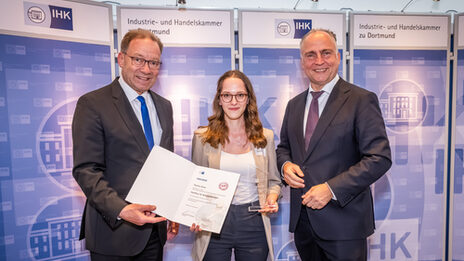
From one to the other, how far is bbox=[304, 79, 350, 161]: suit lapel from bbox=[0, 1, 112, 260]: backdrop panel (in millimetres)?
2674

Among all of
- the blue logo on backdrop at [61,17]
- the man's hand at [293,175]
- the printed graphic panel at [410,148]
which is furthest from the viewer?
the printed graphic panel at [410,148]

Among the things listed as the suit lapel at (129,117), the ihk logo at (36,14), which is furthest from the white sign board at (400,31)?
the ihk logo at (36,14)

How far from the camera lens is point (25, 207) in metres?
3.11

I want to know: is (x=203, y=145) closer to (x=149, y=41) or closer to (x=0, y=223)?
(x=149, y=41)

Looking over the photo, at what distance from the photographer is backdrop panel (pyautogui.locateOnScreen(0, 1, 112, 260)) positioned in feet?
9.84

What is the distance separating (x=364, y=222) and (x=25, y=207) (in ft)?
11.2

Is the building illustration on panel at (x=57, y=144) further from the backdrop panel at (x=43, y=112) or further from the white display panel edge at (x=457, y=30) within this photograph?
the white display panel edge at (x=457, y=30)

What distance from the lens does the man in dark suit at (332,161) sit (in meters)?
1.91

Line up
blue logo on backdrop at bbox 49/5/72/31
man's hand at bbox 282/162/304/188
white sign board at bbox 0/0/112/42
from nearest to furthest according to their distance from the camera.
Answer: man's hand at bbox 282/162/304/188 → white sign board at bbox 0/0/112/42 → blue logo on backdrop at bbox 49/5/72/31

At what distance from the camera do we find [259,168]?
2275mm

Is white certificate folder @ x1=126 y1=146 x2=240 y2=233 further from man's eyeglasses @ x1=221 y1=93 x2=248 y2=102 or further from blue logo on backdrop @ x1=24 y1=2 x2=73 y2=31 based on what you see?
blue logo on backdrop @ x1=24 y1=2 x2=73 y2=31

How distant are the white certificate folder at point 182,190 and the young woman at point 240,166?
1.01 ft

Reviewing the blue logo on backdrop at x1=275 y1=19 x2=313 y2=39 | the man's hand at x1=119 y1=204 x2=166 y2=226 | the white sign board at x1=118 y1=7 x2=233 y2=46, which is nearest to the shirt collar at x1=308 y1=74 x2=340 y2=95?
the man's hand at x1=119 y1=204 x2=166 y2=226

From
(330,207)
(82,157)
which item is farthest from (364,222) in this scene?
(82,157)
